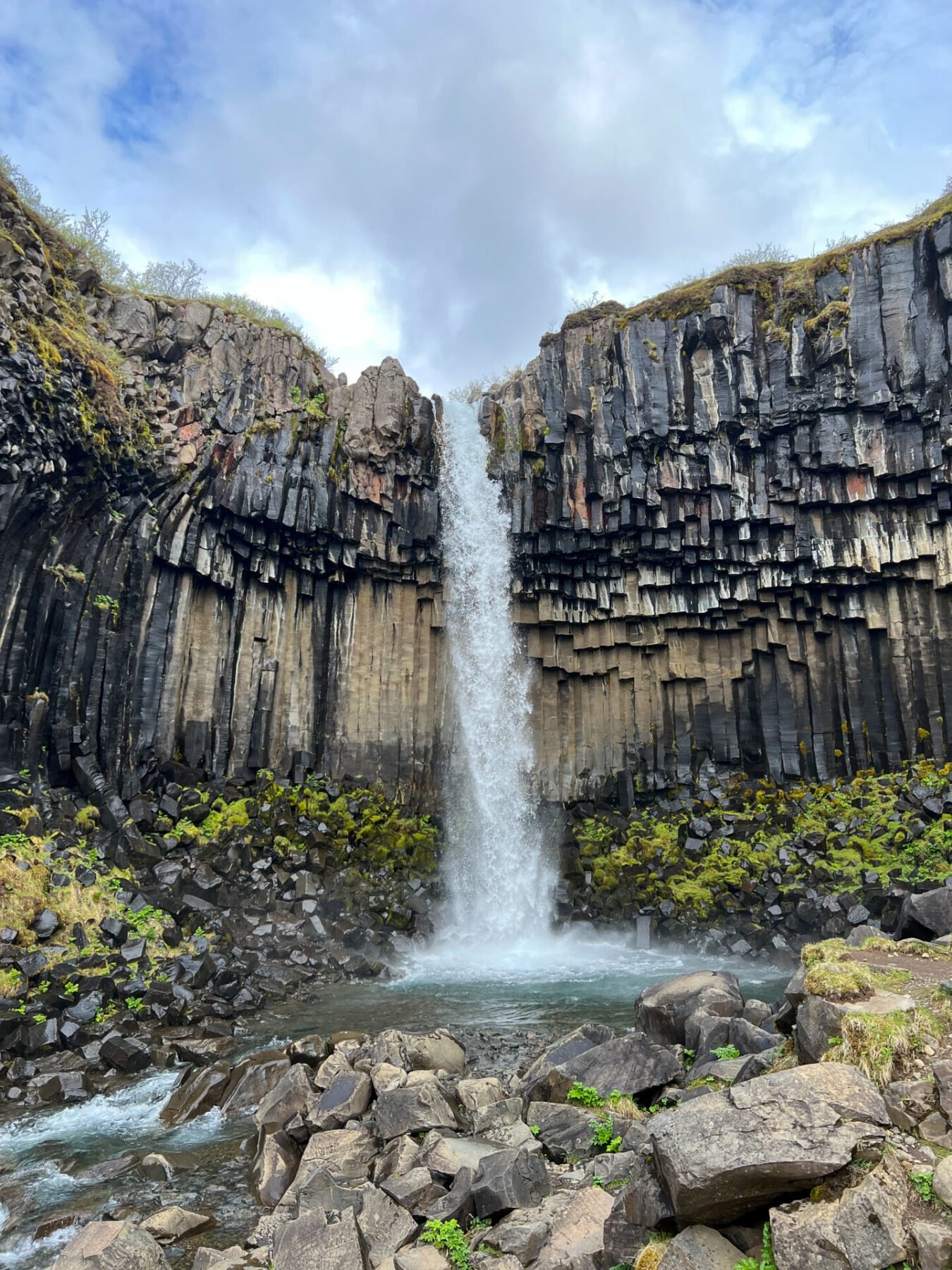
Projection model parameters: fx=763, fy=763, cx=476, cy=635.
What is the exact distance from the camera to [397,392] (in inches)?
889

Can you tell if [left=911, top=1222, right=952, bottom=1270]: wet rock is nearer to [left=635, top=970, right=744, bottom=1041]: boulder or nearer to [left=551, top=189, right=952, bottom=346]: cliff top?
[left=635, top=970, right=744, bottom=1041]: boulder

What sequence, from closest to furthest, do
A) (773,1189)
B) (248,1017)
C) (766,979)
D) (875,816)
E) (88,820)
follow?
1. (773,1189)
2. (248,1017)
3. (766,979)
4. (88,820)
5. (875,816)

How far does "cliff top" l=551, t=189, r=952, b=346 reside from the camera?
67.6 feet

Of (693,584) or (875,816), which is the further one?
(693,584)

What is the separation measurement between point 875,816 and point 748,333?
1329 cm

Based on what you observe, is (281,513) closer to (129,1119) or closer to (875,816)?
(129,1119)

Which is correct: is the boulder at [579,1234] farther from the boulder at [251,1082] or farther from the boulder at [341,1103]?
the boulder at [251,1082]

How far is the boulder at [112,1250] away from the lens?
5035mm

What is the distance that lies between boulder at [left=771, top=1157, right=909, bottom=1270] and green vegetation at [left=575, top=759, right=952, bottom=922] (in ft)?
46.8

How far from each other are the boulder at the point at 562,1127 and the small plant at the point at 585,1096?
0.31ft

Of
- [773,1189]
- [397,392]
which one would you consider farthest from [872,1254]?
[397,392]

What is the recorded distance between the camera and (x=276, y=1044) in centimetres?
1060

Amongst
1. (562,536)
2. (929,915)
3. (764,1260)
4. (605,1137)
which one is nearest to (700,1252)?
(764,1260)

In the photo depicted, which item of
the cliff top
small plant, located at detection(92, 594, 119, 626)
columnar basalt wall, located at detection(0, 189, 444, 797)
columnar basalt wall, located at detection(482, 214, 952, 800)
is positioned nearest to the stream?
columnar basalt wall, located at detection(482, 214, 952, 800)
